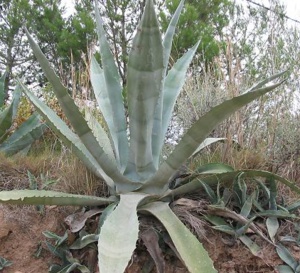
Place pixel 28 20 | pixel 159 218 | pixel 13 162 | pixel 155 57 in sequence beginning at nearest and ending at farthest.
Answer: pixel 155 57, pixel 159 218, pixel 13 162, pixel 28 20

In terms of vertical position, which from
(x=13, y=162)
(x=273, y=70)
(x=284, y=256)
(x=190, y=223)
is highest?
(x=273, y=70)

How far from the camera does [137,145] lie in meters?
1.99

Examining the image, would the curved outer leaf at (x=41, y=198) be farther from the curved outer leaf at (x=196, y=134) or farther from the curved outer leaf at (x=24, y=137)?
the curved outer leaf at (x=24, y=137)

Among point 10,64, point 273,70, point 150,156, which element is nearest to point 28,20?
point 10,64

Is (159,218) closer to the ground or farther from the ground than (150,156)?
closer to the ground

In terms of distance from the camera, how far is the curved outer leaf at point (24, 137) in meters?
3.01

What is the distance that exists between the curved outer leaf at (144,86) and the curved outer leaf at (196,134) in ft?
0.29

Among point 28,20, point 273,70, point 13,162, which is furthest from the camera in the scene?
point 28,20

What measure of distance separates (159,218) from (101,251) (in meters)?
0.34

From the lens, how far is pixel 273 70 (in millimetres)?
3182

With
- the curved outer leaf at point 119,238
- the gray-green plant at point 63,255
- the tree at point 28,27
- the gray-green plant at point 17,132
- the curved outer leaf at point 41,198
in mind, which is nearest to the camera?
the curved outer leaf at point 119,238

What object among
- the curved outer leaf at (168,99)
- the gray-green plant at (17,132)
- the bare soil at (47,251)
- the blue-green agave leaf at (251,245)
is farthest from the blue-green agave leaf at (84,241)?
the gray-green plant at (17,132)

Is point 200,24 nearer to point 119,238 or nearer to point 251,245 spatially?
point 251,245

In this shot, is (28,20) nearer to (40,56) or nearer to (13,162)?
(13,162)
